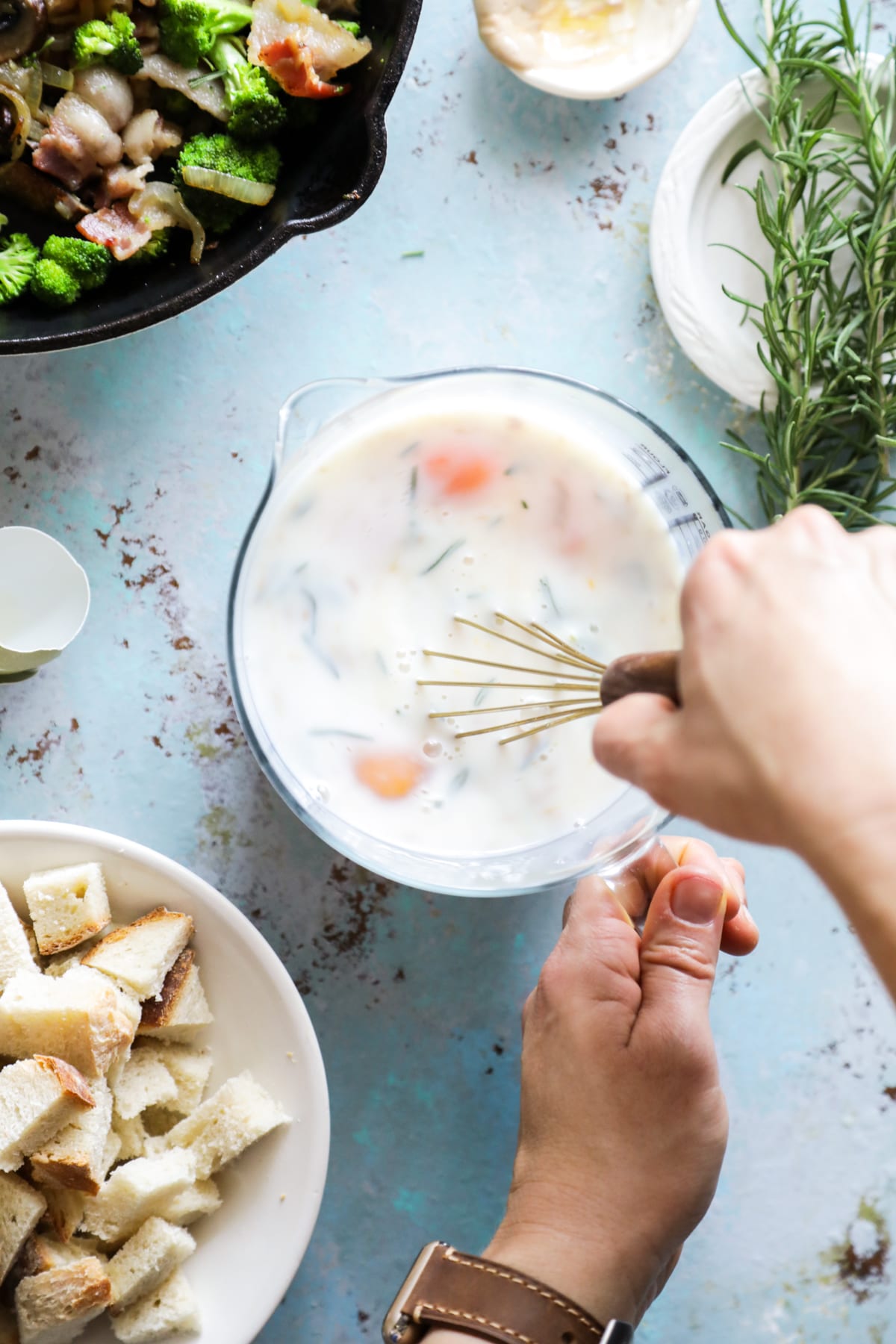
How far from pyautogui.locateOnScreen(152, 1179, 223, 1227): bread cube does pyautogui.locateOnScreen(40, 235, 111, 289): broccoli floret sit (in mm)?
1025

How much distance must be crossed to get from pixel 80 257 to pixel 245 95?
251 millimetres

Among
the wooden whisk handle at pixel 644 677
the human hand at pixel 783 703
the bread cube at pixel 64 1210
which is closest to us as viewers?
the human hand at pixel 783 703

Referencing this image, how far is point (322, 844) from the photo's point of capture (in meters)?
1.42

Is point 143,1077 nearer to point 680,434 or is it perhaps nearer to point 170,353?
point 170,353

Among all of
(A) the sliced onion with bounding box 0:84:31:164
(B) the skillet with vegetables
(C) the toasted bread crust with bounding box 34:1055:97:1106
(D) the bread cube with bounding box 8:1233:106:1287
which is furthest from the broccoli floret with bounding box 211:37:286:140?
(D) the bread cube with bounding box 8:1233:106:1287

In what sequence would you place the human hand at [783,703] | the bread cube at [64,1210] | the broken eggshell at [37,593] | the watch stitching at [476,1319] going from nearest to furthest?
the human hand at [783,703]
the watch stitching at [476,1319]
the bread cube at [64,1210]
the broken eggshell at [37,593]

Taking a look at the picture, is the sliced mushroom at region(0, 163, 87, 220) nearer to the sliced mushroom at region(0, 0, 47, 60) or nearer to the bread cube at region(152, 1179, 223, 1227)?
the sliced mushroom at region(0, 0, 47, 60)

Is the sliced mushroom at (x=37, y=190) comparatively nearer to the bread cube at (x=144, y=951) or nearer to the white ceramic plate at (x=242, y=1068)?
the white ceramic plate at (x=242, y=1068)

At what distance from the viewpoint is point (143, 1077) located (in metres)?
1.31

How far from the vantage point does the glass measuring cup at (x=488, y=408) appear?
1257 mm

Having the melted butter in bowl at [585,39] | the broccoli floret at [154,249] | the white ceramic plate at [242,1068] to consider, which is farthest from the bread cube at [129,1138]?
the melted butter in bowl at [585,39]

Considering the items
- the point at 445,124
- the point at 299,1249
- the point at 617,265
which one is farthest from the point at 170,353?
the point at 299,1249

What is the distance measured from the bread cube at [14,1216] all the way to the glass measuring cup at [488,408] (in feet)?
1.64

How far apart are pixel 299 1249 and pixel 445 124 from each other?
136 centimetres
